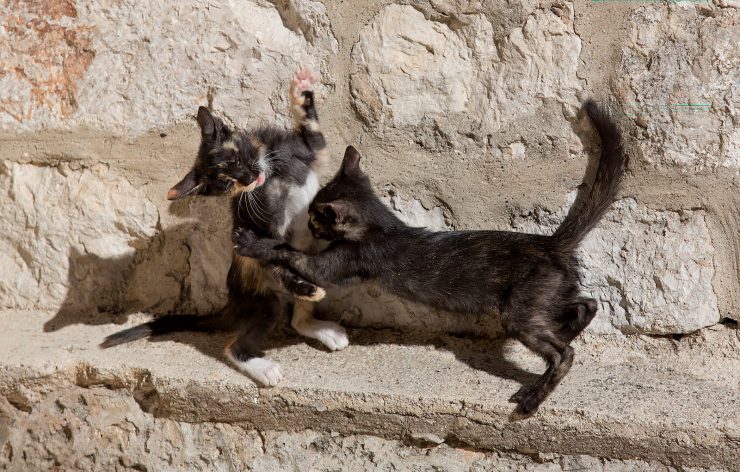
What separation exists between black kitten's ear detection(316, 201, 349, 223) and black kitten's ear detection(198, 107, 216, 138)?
0.41 meters

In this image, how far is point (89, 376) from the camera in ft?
7.71

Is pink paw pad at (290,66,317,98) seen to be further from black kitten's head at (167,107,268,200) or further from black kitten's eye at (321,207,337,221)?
black kitten's eye at (321,207,337,221)

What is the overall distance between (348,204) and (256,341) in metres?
0.52

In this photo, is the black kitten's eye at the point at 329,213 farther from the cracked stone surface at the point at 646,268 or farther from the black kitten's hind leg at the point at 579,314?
the black kitten's hind leg at the point at 579,314

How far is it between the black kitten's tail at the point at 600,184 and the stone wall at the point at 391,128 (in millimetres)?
56

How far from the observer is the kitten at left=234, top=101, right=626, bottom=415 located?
2135 millimetres

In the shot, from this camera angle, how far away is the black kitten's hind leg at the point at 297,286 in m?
2.30

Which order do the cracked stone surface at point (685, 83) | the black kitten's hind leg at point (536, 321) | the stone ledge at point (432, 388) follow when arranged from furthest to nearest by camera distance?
the black kitten's hind leg at point (536, 321)
the cracked stone surface at point (685, 83)
the stone ledge at point (432, 388)

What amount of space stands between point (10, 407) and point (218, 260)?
803mm

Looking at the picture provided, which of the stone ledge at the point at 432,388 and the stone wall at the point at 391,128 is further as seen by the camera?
the stone wall at the point at 391,128

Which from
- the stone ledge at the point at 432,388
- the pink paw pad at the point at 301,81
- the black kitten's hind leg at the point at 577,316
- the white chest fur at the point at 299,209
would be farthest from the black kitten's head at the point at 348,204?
the black kitten's hind leg at the point at 577,316

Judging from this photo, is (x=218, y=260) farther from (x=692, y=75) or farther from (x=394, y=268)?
(x=692, y=75)

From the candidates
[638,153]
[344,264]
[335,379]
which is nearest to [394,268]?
[344,264]

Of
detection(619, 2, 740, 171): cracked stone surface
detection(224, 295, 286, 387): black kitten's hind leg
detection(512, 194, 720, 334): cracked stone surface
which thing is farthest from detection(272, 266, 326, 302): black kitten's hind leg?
detection(619, 2, 740, 171): cracked stone surface
